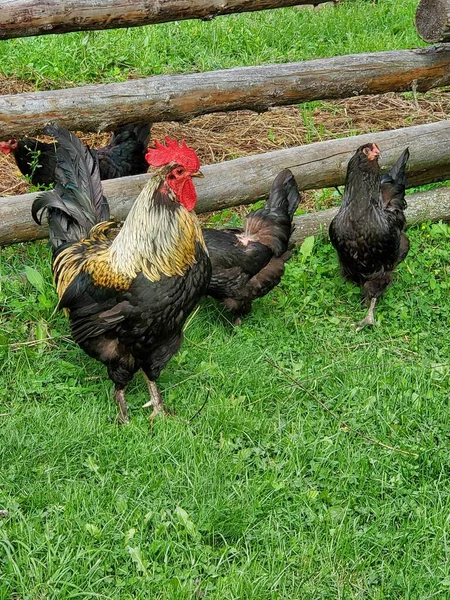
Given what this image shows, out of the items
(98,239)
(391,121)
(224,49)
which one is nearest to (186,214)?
(98,239)

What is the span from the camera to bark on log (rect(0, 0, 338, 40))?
5164 millimetres

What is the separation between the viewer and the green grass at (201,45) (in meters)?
8.32

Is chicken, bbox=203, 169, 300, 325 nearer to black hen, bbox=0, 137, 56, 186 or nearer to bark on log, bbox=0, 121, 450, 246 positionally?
bark on log, bbox=0, 121, 450, 246

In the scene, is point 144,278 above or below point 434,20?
below

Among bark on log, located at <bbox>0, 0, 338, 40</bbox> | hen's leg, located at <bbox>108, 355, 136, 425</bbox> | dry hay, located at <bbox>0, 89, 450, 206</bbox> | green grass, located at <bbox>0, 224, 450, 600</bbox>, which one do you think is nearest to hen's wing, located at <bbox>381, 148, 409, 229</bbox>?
green grass, located at <bbox>0, 224, 450, 600</bbox>

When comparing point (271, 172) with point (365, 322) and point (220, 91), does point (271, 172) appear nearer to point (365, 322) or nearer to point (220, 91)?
point (220, 91)

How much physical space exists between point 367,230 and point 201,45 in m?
4.18

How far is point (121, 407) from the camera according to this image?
4.69 metres

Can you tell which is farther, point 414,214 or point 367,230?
point 414,214

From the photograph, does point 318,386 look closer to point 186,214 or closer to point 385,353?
point 385,353

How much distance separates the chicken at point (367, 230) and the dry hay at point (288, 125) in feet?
5.59

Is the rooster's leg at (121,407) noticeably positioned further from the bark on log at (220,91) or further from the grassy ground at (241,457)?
the bark on log at (220,91)

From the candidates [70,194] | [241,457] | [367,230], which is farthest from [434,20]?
[241,457]

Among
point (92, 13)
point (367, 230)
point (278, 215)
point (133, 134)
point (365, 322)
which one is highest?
point (92, 13)
